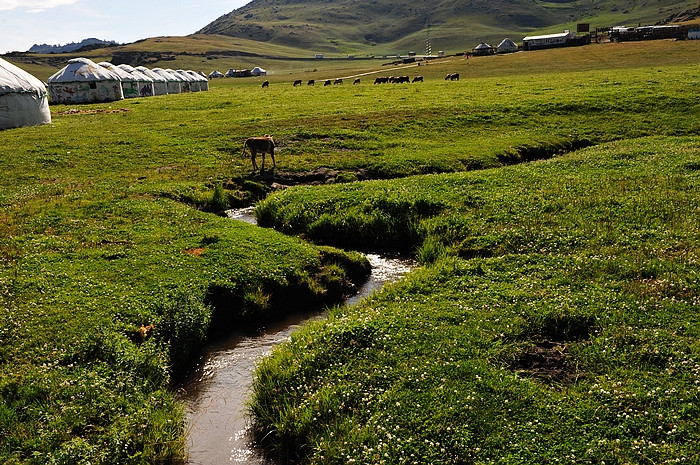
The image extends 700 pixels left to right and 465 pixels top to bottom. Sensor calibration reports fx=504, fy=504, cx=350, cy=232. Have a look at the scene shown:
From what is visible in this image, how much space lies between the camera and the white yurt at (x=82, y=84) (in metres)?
71.4

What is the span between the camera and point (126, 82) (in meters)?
78.6

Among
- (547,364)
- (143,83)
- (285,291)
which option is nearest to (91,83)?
(143,83)

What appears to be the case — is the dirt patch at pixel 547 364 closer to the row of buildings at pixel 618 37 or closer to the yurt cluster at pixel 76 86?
the yurt cluster at pixel 76 86

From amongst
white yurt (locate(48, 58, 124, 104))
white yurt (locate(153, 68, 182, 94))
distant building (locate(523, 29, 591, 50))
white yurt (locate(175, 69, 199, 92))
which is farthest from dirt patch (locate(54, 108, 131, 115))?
distant building (locate(523, 29, 591, 50))

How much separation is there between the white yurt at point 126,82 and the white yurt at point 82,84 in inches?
119

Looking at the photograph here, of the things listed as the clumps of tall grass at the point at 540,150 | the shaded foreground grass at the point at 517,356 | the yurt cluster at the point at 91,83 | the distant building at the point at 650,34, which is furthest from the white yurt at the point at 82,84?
the distant building at the point at 650,34

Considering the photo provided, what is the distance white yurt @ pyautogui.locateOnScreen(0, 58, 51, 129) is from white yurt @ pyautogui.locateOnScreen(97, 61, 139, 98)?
30.9 m

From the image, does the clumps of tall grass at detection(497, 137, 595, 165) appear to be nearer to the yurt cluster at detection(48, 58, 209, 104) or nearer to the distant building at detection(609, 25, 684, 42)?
the yurt cluster at detection(48, 58, 209, 104)

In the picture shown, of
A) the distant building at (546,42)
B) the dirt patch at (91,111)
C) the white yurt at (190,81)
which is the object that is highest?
the distant building at (546,42)

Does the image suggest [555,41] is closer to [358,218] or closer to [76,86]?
[76,86]

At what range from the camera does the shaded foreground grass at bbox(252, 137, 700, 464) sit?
8039 millimetres

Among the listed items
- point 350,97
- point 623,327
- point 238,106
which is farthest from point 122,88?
point 623,327

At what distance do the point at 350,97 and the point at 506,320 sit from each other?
1959 inches

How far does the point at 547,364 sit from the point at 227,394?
21.8 feet
